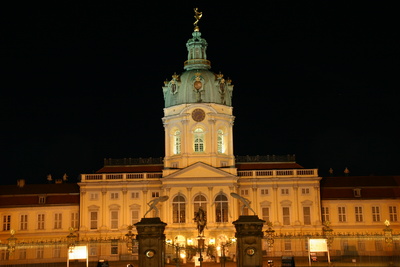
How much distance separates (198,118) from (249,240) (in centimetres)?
4322

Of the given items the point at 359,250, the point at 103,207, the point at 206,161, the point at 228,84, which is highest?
the point at 228,84

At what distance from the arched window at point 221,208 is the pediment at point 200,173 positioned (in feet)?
8.13

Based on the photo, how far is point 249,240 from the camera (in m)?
35.7

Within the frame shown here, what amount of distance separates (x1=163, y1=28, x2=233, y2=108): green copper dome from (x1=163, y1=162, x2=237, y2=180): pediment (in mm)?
8363

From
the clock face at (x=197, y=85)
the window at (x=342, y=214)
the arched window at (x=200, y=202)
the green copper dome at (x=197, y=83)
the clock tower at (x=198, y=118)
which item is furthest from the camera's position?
the green copper dome at (x=197, y=83)

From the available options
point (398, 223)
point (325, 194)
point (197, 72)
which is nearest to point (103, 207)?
point (197, 72)

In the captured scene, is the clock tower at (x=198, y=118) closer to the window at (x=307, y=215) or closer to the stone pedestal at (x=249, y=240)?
the window at (x=307, y=215)

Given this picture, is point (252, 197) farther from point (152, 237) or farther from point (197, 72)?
point (152, 237)

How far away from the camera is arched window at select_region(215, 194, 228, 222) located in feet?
245

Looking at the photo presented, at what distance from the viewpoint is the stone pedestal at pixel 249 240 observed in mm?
35531

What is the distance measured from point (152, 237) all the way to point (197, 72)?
1812 inches

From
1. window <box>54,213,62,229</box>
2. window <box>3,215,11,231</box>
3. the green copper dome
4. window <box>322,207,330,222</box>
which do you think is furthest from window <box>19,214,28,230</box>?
window <box>322,207,330,222</box>

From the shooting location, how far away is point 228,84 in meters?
81.4

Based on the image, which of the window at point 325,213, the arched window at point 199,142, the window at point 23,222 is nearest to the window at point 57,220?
the window at point 23,222
